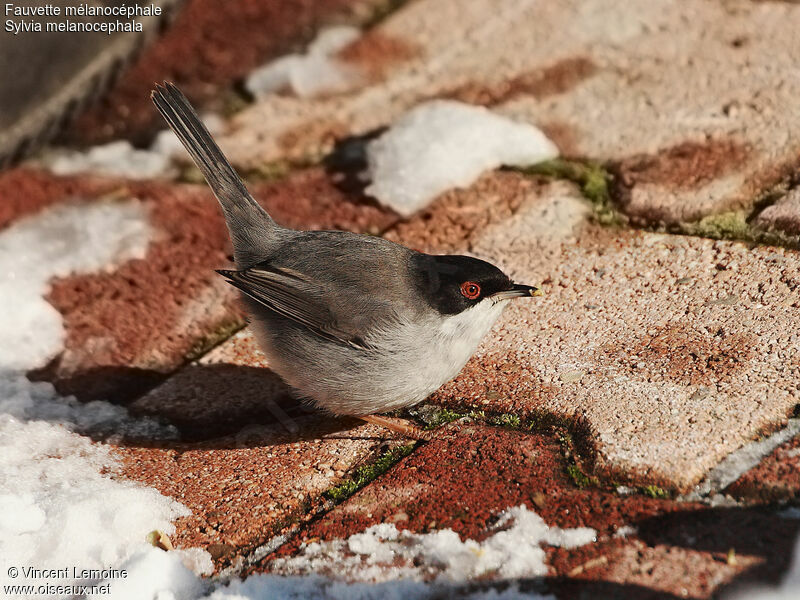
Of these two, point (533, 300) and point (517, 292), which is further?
point (533, 300)

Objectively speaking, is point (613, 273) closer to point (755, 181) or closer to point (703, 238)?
point (703, 238)

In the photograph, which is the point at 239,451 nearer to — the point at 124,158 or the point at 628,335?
the point at 628,335

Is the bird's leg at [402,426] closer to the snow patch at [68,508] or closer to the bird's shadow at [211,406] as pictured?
the bird's shadow at [211,406]

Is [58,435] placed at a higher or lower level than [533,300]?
→ lower

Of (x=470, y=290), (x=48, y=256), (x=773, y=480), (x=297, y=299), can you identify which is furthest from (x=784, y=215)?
(x=48, y=256)

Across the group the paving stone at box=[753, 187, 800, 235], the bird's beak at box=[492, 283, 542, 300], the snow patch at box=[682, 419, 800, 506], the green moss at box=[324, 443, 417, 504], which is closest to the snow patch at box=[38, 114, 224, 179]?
the bird's beak at box=[492, 283, 542, 300]

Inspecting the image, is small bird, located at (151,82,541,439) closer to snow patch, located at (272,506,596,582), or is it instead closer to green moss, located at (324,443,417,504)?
green moss, located at (324,443,417,504)
